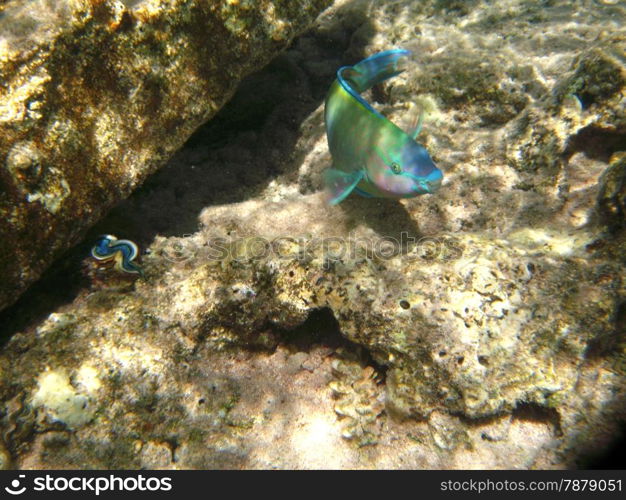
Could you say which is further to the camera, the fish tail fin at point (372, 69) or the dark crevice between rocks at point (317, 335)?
the fish tail fin at point (372, 69)

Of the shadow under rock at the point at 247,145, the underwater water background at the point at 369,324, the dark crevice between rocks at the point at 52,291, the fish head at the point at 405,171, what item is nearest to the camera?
the underwater water background at the point at 369,324

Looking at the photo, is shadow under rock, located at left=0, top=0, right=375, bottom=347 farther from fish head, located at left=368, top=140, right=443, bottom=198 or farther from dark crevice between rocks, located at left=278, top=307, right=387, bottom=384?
fish head, located at left=368, top=140, right=443, bottom=198

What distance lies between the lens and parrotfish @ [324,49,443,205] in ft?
8.13

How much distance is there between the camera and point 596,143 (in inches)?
124

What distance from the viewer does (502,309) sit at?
7.61ft

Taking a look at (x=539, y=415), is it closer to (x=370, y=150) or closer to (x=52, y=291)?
(x=370, y=150)

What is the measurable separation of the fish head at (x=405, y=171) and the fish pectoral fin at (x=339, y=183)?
176 mm

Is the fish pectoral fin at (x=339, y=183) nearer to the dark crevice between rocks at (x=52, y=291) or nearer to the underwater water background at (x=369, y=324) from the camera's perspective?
the underwater water background at (x=369, y=324)

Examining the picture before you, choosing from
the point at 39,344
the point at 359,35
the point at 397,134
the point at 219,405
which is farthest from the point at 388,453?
the point at 359,35

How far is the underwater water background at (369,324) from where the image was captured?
227cm

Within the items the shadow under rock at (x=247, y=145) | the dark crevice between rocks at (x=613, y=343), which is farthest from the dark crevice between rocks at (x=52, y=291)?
the dark crevice between rocks at (x=613, y=343)

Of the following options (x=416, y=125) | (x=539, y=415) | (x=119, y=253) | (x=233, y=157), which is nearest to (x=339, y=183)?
(x=416, y=125)
